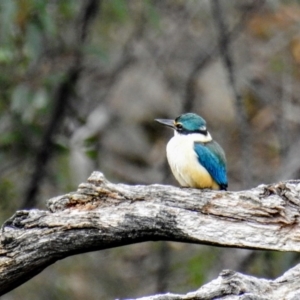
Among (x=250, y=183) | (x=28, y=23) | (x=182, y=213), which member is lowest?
(x=182, y=213)

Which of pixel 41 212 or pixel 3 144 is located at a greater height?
pixel 3 144

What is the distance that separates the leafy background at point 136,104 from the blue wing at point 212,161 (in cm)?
226

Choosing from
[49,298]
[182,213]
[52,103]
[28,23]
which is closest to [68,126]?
[52,103]

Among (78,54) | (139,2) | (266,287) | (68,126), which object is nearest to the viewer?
(266,287)

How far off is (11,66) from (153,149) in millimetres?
6088

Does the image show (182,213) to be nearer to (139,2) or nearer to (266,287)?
(266,287)

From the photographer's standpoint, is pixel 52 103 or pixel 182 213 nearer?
pixel 182 213

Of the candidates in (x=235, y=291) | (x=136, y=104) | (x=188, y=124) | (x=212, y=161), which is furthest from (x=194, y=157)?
(x=136, y=104)

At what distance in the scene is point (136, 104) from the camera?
16.7m

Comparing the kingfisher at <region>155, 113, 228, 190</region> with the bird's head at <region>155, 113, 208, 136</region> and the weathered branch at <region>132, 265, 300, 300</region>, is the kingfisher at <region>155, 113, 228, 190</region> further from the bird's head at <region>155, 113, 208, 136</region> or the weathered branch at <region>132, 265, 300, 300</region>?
the weathered branch at <region>132, 265, 300, 300</region>

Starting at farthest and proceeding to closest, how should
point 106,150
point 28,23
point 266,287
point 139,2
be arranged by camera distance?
point 106,150
point 139,2
point 28,23
point 266,287

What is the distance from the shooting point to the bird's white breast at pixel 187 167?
7.23 m

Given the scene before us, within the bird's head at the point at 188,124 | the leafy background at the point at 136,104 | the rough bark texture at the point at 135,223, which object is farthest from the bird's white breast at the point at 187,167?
the leafy background at the point at 136,104

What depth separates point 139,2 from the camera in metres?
13.1
